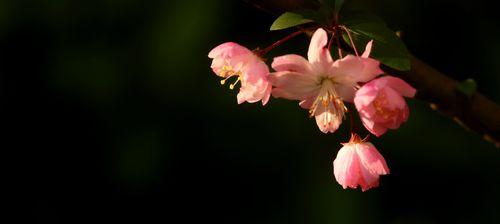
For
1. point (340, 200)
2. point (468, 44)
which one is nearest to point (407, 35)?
point (468, 44)

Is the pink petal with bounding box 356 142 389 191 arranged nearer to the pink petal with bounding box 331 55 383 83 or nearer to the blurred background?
the pink petal with bounding box 331 55 383 83

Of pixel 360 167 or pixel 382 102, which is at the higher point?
pixel 382 102

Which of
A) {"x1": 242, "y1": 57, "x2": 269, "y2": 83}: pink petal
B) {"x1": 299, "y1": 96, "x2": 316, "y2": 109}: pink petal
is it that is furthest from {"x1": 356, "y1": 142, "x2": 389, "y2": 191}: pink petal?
{"x1": 242, "y1": 57, "x2": 269, "y2": 83}: pink petal

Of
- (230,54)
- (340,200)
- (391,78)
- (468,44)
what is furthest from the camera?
(468,44)

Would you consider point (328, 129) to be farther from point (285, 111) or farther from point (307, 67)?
point (285, 111)

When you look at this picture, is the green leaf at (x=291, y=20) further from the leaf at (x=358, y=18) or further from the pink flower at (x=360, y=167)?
the pink flower at (x=360, y=167)

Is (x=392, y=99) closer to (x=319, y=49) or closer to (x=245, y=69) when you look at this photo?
(x=319, y=49)

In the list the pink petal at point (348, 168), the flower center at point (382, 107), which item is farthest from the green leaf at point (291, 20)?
the pink petal at point (348, 168)

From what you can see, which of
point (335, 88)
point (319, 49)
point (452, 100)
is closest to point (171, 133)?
point (452, 100)
